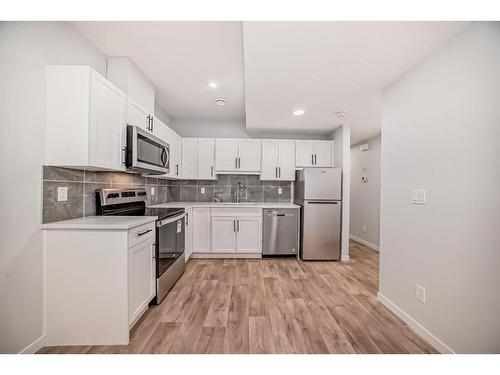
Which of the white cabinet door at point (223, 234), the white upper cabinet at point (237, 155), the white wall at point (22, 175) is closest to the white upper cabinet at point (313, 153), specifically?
the white upper cabinet at point (237, 155)

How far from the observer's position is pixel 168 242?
243 centimetres

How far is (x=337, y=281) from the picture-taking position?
2.83 metres

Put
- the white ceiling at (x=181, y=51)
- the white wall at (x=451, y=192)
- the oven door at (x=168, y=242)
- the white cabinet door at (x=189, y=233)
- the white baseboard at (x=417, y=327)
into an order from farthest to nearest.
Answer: the white cabinet door at (x=189, y=233), the oven door at (x=168, y=242), the white ceiling at (x=181, y=51), the white baseboard at (x=417, y=327), the white wall at (x=451, y=192)

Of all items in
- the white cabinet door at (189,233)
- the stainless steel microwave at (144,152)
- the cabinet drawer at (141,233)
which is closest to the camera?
the cabinet drawer at (141,233)

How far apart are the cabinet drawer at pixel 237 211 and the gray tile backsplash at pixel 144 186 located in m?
0.65

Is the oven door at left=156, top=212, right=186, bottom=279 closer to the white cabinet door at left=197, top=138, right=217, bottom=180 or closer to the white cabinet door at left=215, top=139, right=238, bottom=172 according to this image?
the white cabinet door at left=197, top=138, right=217, bottom=180

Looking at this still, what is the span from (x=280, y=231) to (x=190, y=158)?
2.06 metres

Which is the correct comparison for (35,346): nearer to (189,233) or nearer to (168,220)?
(168,220)

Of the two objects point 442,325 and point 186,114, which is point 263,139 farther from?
point 442,325

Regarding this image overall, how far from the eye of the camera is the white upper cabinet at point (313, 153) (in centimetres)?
414

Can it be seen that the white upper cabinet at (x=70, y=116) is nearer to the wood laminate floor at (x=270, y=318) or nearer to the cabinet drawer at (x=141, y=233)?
the cabinet drawer at (x=141, y=233)

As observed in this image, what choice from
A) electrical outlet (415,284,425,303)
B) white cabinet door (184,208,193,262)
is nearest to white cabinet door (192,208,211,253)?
white cabinet door (184,208,193,262)
